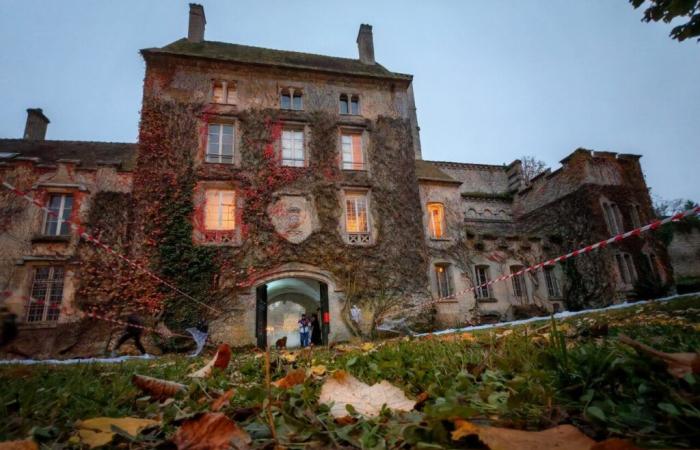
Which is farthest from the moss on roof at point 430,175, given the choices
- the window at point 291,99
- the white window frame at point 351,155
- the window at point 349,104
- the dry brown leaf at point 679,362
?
the dry brown leaf at point 679,362

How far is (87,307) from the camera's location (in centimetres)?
1214

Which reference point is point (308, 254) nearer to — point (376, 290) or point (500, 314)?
point (376, 290)

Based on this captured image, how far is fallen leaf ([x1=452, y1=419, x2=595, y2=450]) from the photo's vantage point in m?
0.98

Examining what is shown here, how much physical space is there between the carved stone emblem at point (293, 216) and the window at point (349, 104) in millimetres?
5150

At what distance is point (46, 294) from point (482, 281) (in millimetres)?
18043

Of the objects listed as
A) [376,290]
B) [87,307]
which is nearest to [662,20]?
[376,290]

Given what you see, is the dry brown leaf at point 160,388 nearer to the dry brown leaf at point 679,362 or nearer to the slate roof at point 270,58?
the dry brown leaf at point 679,362

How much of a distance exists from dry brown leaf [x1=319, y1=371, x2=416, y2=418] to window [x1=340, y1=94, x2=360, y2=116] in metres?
16.2

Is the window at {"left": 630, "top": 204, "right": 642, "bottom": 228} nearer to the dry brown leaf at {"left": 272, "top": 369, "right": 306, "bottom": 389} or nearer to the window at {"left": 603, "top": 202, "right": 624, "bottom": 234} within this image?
the window at {"left": 603, "top": 202, "right": 624, "bottom": 234}

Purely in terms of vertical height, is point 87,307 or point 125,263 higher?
point 125,263

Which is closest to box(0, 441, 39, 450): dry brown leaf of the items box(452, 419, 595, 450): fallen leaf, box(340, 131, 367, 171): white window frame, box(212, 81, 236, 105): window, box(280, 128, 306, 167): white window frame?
box(452, 419, 595, 450): fallen leaf

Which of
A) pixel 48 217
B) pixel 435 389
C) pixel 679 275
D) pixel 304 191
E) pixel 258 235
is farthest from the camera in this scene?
pixel 679 275

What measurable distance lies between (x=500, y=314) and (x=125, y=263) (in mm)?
16026

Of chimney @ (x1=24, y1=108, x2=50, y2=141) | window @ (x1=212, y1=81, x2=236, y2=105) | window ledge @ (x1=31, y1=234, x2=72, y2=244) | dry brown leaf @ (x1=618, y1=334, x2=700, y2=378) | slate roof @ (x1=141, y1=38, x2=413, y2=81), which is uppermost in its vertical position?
slate roof @ (x1=141, y1=38, x2=413, y2=81)
